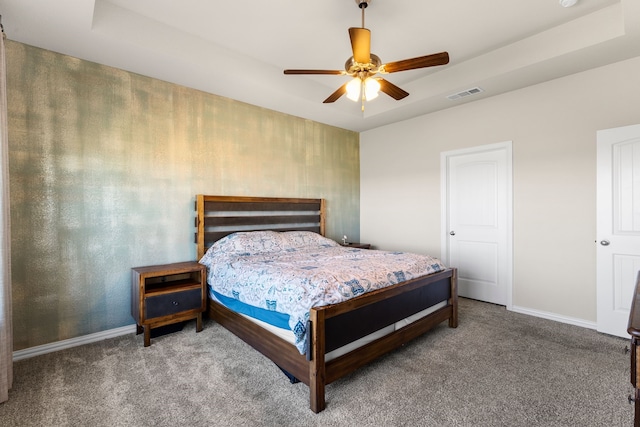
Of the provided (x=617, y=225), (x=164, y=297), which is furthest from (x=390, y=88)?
(x=164, y=297)

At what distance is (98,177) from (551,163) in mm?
4815

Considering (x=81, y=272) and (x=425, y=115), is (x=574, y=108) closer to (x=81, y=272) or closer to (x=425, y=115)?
(x=425, y=115)

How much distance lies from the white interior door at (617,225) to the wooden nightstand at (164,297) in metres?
4.07

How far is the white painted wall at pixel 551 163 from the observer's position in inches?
123

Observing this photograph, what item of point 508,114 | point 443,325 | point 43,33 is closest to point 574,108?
point 508,114

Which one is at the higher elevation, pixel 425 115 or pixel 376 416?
pixel 425 115

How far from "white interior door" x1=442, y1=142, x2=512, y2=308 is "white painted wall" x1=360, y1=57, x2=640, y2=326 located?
4.6 inches

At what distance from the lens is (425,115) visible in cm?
457

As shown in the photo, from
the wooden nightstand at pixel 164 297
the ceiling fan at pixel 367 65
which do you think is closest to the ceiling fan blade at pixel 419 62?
the ceiling fan at pixel 367 65

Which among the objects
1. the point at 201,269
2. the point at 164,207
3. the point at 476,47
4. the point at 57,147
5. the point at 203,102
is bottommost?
the point at 201,269

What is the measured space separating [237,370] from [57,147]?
2555mm

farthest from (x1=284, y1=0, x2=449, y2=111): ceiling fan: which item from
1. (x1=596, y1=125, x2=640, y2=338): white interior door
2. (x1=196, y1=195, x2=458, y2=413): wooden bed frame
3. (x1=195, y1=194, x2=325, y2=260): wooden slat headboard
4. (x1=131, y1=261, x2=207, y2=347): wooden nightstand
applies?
(x1=131, y1=261, x2=207, y2=347): wooden nightstand

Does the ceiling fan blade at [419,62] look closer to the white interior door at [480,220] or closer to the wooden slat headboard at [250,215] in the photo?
the white interior door at [480,220]

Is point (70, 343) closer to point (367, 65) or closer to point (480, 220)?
point (367, 65)
